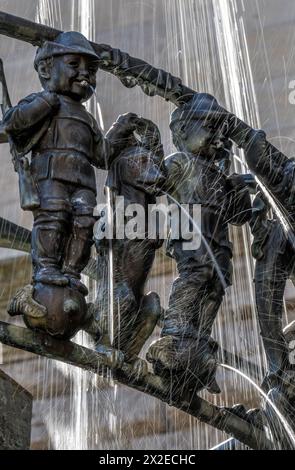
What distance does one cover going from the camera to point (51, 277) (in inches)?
190

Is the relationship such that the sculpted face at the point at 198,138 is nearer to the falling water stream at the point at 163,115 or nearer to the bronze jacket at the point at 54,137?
the bronze jacket at the point at 54,137

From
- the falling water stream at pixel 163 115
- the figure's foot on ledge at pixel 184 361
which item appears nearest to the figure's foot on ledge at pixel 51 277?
the figure's foot on ledge at pixel 184 361

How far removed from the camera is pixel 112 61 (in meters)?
5.68

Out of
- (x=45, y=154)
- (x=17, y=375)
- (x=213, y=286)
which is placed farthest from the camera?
(x=17, y=375)

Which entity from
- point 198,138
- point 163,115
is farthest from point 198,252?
point 163,115

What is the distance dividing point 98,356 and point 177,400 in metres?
0.52

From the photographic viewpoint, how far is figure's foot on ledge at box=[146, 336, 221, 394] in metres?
5.22

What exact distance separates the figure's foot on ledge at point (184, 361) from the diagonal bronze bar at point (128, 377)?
6cm

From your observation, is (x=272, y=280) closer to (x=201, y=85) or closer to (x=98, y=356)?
(x=98, y=356)

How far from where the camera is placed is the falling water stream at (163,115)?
36.5 feet

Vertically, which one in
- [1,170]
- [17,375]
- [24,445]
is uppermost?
[1,170]

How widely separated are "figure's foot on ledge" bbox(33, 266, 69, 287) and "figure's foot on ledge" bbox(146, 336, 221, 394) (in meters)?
0.64

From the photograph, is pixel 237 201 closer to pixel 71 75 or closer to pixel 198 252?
pixel 198 252

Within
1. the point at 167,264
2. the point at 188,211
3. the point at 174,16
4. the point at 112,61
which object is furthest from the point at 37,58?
the point at 174,16
